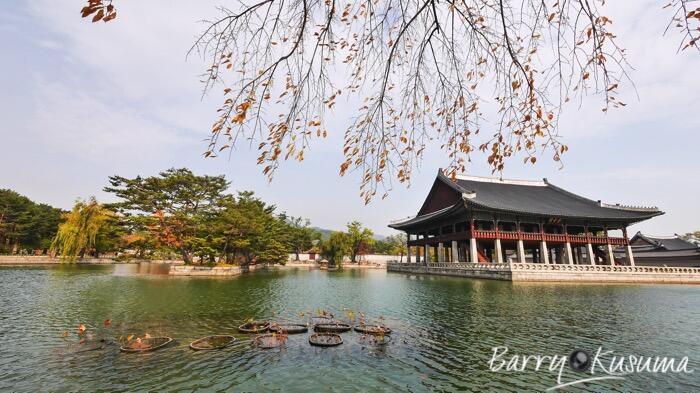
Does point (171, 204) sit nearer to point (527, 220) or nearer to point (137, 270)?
point (137, 270)

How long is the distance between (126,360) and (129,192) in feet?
103

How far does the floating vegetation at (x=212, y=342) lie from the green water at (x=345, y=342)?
0.29 metres

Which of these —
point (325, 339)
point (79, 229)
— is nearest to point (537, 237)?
point (325, 339)

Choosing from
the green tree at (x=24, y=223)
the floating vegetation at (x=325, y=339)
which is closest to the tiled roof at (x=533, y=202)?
the floating vegetation at (x=325, y=339)

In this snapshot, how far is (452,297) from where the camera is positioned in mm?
18547

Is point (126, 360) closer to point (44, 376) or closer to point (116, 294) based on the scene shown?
point (44, 376)

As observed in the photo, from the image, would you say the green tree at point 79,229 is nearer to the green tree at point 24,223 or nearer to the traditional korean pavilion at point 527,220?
the green tree at point 24,223

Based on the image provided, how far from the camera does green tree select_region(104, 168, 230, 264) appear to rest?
110 ft

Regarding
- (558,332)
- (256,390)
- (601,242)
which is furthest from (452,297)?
(601,242)

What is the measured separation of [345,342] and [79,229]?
4964 cm

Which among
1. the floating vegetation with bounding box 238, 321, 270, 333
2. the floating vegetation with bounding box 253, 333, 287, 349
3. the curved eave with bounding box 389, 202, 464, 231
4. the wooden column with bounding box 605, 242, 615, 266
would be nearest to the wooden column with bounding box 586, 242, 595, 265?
the wooden column with bounding box 605, 242, 615, 266

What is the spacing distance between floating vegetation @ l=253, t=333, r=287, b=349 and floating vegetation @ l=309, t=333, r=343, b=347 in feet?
2.60

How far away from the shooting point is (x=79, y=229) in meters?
44.0

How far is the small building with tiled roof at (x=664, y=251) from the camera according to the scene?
134 feet
